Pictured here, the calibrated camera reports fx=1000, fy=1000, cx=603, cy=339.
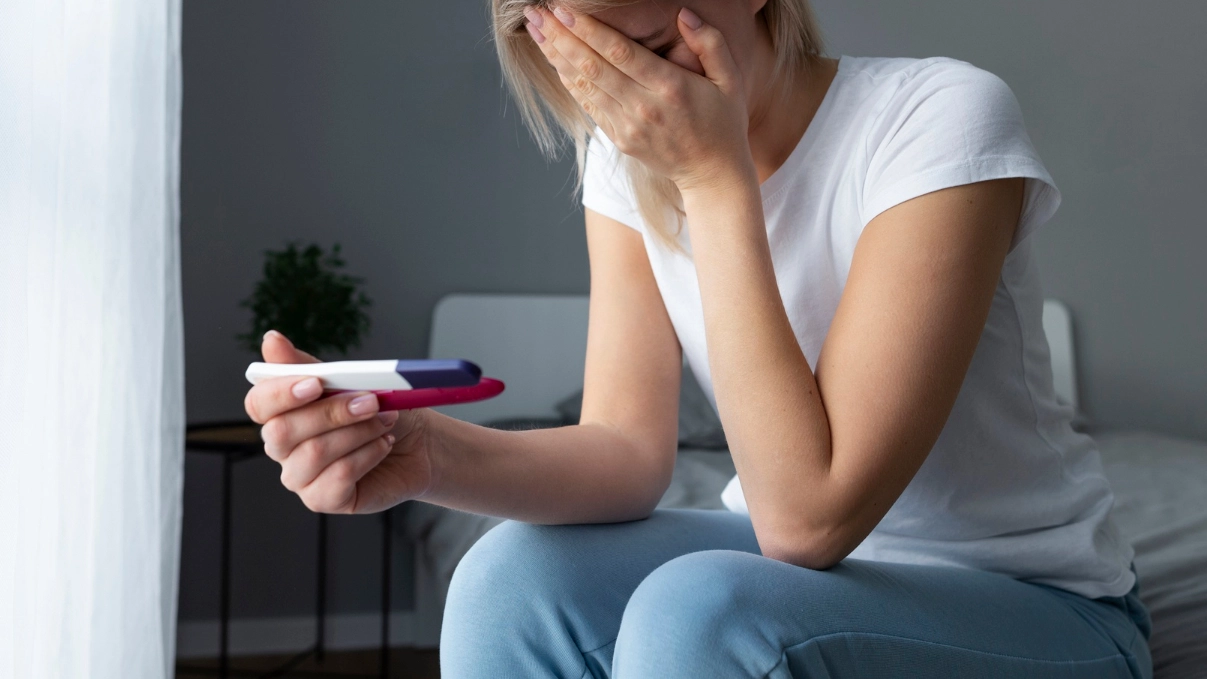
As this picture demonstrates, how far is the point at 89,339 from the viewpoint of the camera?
1.15 m

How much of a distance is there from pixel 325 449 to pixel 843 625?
1.19 ft

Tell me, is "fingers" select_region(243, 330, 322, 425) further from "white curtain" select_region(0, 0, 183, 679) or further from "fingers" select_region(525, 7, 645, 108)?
"white curtain" select_region(0, 0, 183, 679)

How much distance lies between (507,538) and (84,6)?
0.83 metres

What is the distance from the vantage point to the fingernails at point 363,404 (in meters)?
0.63

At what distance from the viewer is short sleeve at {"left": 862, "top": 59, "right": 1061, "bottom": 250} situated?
2.52 feet

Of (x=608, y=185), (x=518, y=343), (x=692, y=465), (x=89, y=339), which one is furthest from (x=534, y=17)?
(x=518, y=343)

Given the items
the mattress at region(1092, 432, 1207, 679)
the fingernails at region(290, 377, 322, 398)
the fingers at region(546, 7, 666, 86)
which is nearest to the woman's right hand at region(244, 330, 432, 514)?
the fingernails at region(290, 377, 322, 398)

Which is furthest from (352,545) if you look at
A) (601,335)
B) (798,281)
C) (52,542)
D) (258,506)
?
(798,281)

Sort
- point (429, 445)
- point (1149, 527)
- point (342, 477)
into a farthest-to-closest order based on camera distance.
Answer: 1. point (1149, 527)
2. point (429, 445)
3. point (342, 477)

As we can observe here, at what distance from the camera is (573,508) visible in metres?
0.85

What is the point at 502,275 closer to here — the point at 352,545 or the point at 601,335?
the point at 352,545

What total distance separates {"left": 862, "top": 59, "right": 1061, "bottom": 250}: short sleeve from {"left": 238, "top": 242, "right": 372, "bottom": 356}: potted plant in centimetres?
178

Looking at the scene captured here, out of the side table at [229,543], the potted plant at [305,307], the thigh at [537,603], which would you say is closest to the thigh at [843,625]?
the thigh at [537,603]

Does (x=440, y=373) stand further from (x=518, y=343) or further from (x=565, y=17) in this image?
(x=518, y=343)
